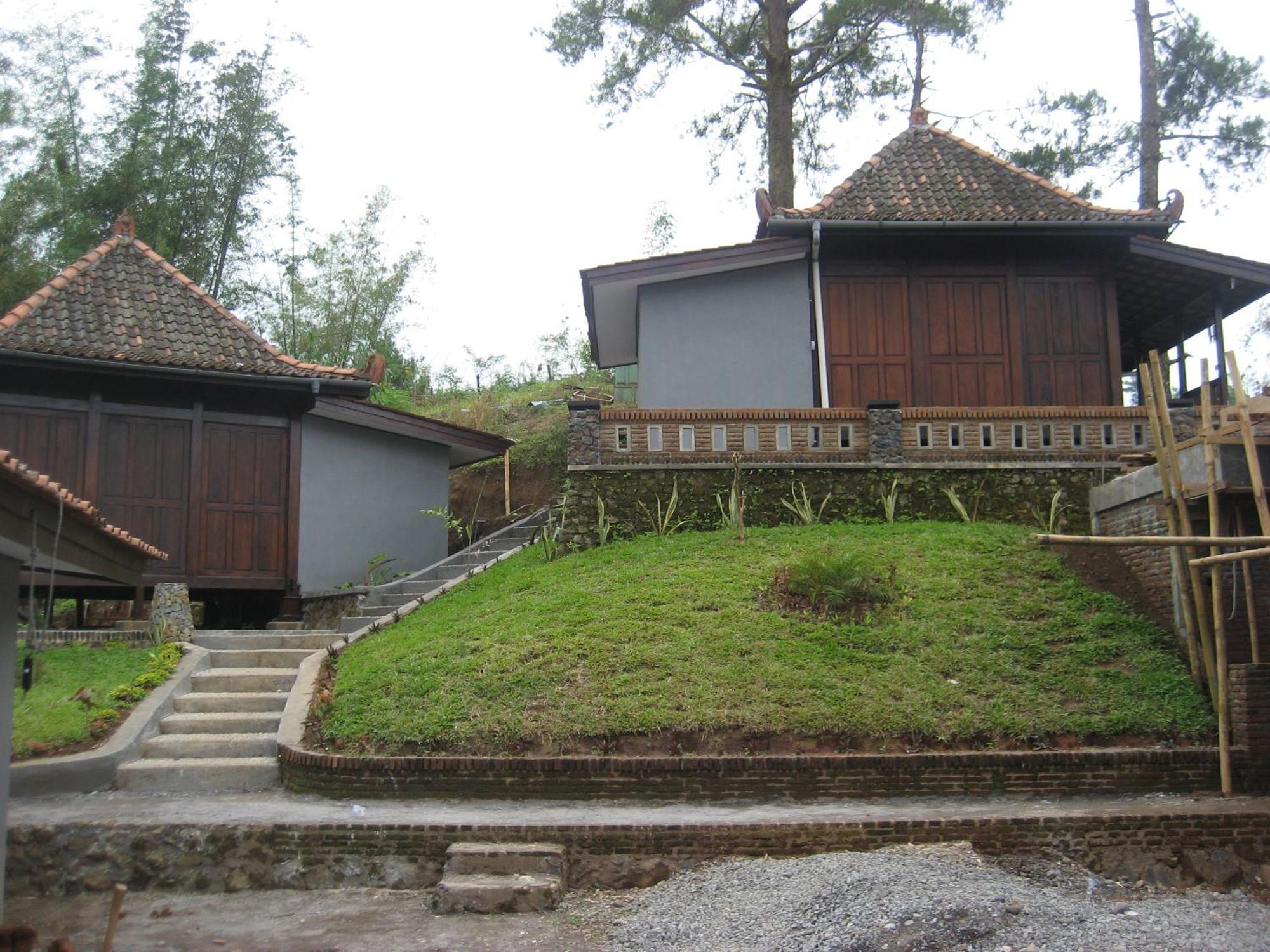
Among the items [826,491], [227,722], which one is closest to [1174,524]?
[826,491]

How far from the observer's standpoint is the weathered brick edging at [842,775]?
28.2ft

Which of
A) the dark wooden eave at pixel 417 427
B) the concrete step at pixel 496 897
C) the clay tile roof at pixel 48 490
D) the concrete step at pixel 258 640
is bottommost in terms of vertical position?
the concrete step at pixel 496 897

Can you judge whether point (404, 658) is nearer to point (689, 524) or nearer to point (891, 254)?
point (689, 524)

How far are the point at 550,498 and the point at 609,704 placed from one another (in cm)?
1135

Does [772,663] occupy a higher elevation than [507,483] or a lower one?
lower

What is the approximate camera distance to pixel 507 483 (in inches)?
787

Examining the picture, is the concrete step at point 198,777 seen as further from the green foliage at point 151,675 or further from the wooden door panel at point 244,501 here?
the wooden door panel at point 244,501

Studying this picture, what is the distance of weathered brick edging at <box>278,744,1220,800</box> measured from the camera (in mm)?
8609

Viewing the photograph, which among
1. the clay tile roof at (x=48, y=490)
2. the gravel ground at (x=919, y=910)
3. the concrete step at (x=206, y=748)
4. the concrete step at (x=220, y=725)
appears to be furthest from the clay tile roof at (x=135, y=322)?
the gravel ground at (x=919, y=910)

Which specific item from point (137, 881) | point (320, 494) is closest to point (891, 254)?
point (320, 494)

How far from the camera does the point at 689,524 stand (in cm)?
1354

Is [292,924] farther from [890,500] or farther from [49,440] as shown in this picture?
[49,440]

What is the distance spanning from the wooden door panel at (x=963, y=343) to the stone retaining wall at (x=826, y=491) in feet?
7.42

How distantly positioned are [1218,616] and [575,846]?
5.14 metres
